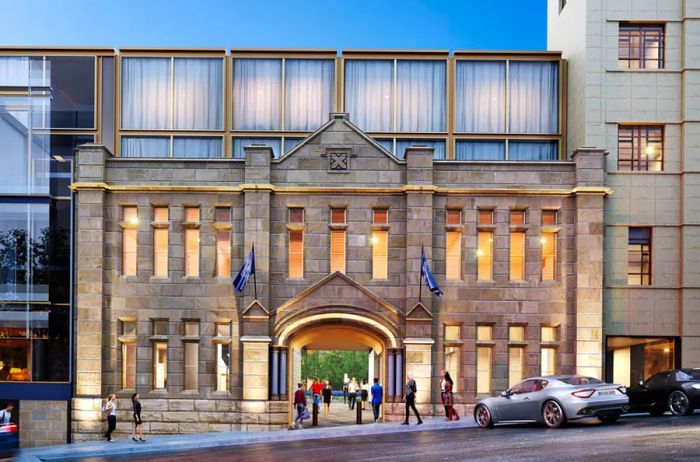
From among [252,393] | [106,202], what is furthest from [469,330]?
[106,202]

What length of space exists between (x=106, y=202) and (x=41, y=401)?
779 centimetres

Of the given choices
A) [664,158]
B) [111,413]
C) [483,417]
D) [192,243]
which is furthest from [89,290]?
[664,158]

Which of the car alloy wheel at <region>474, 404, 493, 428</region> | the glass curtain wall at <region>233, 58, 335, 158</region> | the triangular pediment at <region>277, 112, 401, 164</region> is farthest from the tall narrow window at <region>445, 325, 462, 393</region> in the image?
the glass curtain wall at <region>233, 58, 335, 158</region>

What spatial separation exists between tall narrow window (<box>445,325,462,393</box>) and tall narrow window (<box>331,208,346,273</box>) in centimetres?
472

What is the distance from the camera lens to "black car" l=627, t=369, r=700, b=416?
24094mm

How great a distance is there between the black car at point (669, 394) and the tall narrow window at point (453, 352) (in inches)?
259

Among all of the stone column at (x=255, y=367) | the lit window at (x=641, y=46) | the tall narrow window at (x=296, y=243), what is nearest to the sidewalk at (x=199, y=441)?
the stone column at (x=255, y=367)

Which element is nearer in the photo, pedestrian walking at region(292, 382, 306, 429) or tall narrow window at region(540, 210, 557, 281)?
pedestrian walking at region(292, 382, 306, 429)

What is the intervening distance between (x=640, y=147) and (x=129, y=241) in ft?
66.2

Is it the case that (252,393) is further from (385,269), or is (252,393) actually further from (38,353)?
(38,353)

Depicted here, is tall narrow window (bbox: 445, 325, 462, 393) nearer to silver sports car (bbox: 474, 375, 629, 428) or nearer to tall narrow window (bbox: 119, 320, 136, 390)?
silver sports car (bbox: 474, 375, 629, 428)

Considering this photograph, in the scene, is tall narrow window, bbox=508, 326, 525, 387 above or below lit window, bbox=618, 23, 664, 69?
below

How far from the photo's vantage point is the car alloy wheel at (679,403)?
955 inches

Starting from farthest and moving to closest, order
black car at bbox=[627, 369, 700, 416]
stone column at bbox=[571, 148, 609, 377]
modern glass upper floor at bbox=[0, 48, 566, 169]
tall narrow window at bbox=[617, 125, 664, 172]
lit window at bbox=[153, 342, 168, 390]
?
modern glass upper floor at bbox=[0, 48, 566, 169], tall narrow window at bbox=[617, 125, 664, 172], lit window at bbox=[153, 342, 168, 390], stone column at bbox=[571, 148, 609, 377], black car at bbox=[627, 369, 700, 416]
